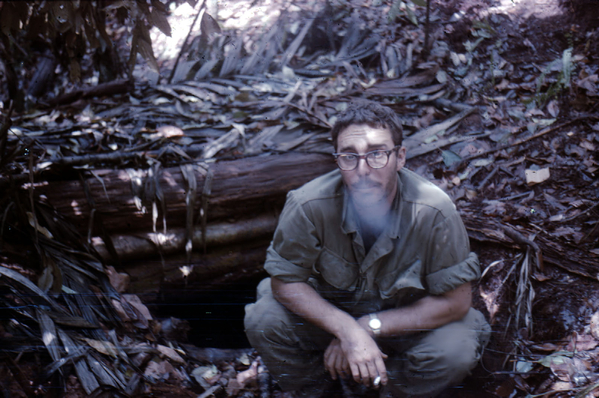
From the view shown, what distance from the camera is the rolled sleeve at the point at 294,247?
6.17 ft

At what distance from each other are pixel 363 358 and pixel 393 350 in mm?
294

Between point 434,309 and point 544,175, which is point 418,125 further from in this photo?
point 434,309

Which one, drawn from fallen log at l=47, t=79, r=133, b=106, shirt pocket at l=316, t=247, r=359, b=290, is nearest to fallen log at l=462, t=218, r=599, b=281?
shirt pocket at l=316, t=247, r=359, b=290

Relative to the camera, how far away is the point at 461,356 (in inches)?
73.9

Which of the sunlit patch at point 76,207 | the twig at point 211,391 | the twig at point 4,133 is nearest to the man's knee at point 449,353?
the twig at point 211,391

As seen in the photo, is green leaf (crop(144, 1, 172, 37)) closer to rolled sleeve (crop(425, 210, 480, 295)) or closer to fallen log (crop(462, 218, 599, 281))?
rolled sleeve (crop(425, 210, 480, 295))

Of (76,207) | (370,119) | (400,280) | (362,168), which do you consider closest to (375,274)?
(400,280)

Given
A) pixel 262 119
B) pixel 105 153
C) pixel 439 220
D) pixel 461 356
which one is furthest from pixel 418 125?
pixel 105 153

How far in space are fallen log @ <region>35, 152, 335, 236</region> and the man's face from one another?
1155mm

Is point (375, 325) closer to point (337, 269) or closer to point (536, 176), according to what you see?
point (337, 269)

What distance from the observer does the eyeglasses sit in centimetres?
169

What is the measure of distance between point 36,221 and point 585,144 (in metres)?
2.75

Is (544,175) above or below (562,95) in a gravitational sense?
below

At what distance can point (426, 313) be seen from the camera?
182 cm
